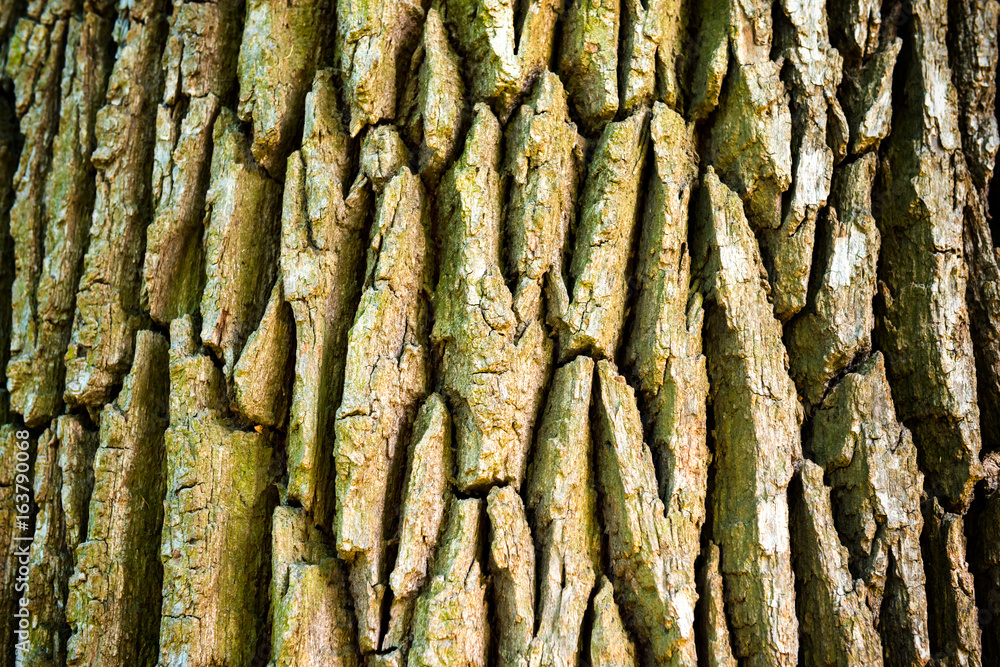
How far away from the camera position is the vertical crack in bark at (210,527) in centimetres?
175

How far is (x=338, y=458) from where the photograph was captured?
66.0 inches

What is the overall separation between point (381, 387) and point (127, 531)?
2.82 ft

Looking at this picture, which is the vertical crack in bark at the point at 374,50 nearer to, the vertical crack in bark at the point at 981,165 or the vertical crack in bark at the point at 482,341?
the vertical crack in bark at the point at 482,341

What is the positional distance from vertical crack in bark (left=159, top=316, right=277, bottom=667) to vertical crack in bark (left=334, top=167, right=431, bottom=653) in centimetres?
30

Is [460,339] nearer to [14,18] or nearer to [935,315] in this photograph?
[935,315]

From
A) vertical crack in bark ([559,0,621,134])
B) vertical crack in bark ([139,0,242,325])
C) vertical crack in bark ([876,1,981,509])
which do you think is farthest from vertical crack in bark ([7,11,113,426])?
vertical crack in bark ([876,1,981,509])

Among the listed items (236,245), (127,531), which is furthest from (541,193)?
(127,531)

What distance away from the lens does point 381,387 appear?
1707 mm

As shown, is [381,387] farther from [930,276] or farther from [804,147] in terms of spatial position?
[930,276]

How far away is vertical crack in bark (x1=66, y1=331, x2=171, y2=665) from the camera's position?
186 cm

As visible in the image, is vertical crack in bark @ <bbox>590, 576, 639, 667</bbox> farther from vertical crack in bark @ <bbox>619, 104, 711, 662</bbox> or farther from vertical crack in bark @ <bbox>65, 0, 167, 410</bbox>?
vertical crack in bark @ <bbox>65, 0, 167, 410</bbox>

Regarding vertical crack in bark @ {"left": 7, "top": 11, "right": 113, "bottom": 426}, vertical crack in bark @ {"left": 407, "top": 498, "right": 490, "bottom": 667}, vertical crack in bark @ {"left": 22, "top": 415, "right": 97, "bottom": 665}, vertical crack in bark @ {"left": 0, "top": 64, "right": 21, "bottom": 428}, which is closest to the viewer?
vertical crack in bark @ {"left": 407, "top": 498, "right": 490, "bottom": 667}

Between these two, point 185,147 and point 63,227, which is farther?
point 63,227

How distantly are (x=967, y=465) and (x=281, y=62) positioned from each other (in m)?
2.17
